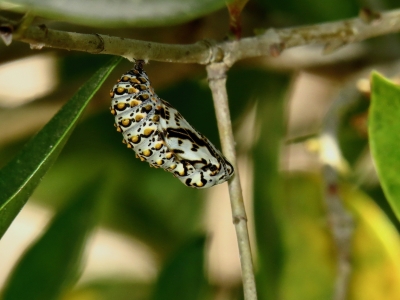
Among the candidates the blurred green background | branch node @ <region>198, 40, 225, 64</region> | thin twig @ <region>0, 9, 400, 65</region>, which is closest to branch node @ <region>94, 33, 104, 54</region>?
thin twig @ <region>0, 9, 400, 65</region>

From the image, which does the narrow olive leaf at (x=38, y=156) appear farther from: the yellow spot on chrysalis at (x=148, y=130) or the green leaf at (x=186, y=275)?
the green leaf at (x=186, y=275)

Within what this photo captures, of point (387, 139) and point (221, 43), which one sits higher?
point (221, 43)

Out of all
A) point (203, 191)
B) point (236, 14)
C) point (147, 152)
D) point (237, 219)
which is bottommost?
point (237, 219)

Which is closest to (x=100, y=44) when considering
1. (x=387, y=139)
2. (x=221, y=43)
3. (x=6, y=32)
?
(x=6, y=32)

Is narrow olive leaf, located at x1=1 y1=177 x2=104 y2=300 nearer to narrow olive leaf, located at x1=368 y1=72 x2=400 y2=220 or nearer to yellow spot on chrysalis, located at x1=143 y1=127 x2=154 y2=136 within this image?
yellow spot on chrysalis, located at x1=143 y1=127 x2=154 y2=136

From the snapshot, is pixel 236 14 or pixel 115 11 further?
pixel 236 14

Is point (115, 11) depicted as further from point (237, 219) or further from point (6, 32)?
point (237, 219)

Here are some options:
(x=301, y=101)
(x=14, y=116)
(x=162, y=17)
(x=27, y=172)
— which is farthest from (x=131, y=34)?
(x=301, y=101)
